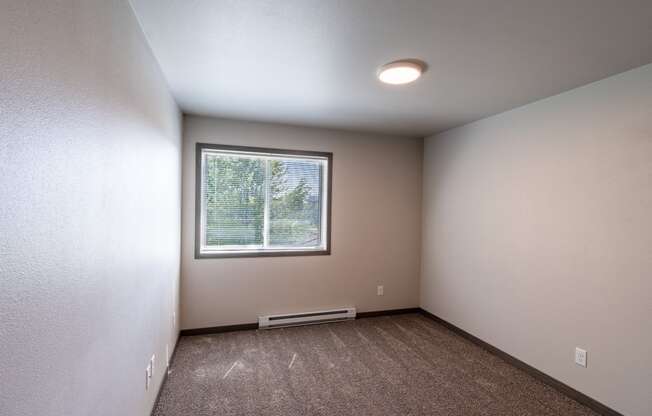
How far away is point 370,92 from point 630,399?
290 centimetres

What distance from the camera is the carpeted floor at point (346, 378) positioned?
224 cm

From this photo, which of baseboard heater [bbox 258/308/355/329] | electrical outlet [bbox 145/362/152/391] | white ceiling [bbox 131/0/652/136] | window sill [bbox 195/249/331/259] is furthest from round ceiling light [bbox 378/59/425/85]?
baseboard heater [bbox 258/308/355/329]

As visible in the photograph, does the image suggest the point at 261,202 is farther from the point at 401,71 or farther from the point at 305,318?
the point at 401,71

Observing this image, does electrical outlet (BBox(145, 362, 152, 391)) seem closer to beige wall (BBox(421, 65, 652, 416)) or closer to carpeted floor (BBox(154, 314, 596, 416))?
carpeted floor (BBox(154, 314, 596, 416))

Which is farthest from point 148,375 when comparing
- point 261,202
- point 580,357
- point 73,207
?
point 580,357

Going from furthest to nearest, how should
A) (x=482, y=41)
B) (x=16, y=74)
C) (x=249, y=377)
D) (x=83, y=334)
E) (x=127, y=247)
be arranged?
(x=249, y=377), (x=482, y=41), (x=127, y=247), (x=83, y=334), (x=16, y=74)

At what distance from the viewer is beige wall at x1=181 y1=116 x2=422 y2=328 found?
3.42 m

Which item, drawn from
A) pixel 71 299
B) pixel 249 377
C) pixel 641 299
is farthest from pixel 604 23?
pixel 249 377

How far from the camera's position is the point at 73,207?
99cm

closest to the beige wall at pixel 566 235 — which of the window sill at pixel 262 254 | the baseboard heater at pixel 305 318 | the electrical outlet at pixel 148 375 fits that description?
the baseboard heater at pixel 305 318

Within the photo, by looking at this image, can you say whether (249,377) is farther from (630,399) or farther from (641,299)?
(641,299)

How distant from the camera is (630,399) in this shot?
207 centimetres

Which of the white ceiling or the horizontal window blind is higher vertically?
the white ceiling

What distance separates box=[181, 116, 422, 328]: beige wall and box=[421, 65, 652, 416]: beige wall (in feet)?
2.37
